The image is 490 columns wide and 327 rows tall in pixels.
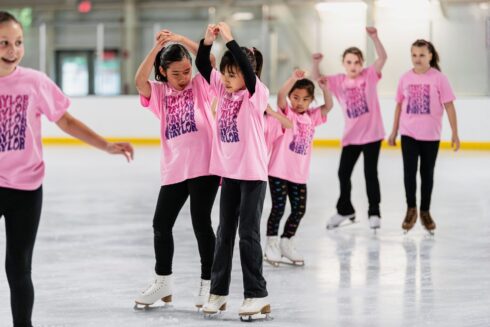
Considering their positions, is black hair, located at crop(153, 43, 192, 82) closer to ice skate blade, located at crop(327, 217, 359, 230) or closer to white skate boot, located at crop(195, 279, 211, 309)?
white skate boot, located at crop(195, 279, 211, 309)

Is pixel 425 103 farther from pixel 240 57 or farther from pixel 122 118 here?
pixel 122 118

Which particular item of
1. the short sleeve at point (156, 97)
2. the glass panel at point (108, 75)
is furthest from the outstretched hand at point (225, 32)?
the glass panel at point (108, 75)

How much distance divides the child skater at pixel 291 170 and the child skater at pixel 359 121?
1400mm

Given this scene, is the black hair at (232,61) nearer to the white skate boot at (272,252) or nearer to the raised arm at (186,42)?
the raised arm at (186,42)

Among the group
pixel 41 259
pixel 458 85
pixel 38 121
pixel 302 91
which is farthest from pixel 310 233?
pixel 458 85

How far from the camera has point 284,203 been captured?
5379mm

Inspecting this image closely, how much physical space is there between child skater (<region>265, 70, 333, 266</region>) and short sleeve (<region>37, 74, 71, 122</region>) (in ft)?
7.01

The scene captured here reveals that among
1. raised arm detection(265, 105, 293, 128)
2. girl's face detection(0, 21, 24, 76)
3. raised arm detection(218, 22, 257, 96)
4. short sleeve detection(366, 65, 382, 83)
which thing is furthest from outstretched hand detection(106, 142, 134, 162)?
short sleeve detection(366, 65, 382, 83)

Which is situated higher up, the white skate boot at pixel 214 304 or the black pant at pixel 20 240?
the black pant at pixel 20 240

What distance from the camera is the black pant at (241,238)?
3.99 m

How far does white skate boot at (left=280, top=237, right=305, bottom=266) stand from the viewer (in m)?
5.35

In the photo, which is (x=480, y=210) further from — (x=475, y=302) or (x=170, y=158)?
(x=170, y=158)

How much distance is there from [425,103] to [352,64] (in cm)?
58

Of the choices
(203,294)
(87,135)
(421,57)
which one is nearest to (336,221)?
(421,57)
